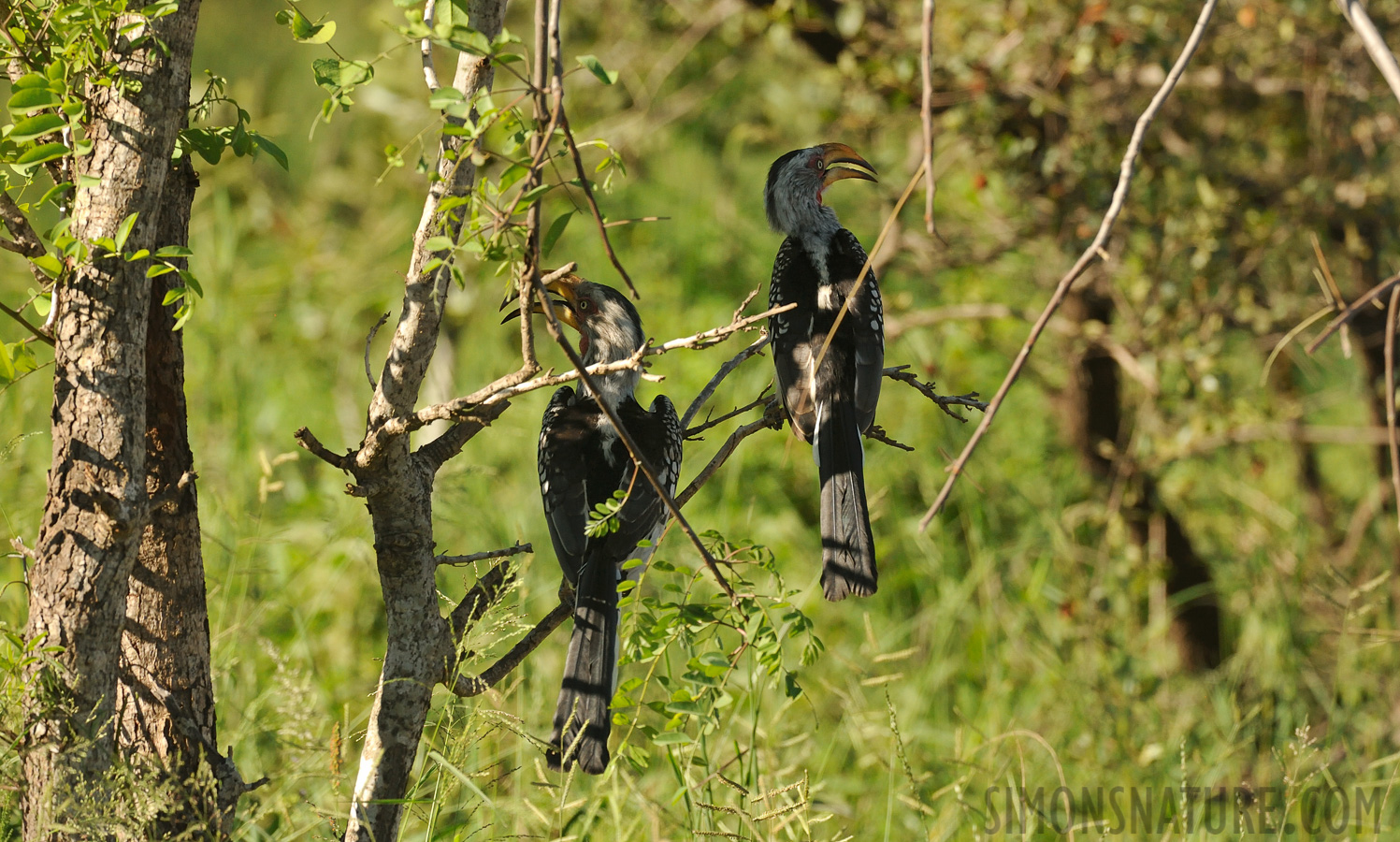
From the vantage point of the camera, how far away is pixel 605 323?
3.23 meters

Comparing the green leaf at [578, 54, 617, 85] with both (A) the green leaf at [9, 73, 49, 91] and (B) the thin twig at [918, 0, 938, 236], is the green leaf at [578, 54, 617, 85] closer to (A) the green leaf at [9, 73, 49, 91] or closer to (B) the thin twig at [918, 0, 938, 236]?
(B) the thin twig at [918, 0, 938, 236]

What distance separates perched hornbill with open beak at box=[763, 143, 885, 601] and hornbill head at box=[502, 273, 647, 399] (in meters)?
0.43

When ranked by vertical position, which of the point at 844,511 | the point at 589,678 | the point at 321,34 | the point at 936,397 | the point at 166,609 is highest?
the point at 321,34

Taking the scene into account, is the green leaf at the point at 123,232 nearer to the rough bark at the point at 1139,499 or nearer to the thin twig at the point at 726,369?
the thin twig at the point at 726,369

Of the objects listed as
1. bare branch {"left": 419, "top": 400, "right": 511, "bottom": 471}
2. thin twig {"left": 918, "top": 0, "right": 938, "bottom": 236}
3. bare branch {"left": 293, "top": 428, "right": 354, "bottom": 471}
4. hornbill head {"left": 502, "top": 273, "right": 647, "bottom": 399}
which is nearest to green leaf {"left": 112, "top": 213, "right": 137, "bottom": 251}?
bare branch {"left": 293, "top": 428, "right": 354, "bottom": 471}

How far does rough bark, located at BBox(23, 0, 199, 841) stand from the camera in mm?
1783

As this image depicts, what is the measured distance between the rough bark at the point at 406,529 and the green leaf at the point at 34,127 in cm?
57

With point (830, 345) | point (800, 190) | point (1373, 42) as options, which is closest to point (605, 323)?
point (830, 345)

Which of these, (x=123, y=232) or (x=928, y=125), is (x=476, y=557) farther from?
(x=928, y=125)

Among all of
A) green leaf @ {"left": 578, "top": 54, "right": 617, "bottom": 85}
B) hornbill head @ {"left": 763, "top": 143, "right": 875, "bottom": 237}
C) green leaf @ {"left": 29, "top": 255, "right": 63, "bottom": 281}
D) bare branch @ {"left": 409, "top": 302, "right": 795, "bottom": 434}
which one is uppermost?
hornbill head @ {"left": 763, "top": 143, "right": 875, "bottom": 237}

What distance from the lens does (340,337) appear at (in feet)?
21.1

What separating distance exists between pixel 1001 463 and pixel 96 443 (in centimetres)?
418

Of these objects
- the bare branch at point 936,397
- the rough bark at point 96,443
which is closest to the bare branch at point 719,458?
the bare branch at point 936,397

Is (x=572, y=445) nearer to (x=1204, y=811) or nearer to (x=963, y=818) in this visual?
(x=963, y=818)
